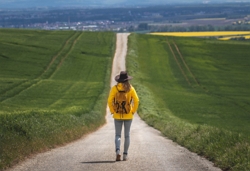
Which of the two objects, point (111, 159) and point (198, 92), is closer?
point (111, 159)

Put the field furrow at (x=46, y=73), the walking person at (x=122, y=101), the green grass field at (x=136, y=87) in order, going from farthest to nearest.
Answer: the field furrow at (x=46, y=73) < the green grass field at (x=136, y=87) < the walking person at (x=122, y=101)

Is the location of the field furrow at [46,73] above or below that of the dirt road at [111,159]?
below

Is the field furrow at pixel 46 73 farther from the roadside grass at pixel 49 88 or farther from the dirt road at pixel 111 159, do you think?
the dirt road at pixel 111 159

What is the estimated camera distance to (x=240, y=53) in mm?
82875

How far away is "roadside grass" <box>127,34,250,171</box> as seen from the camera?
15406mm

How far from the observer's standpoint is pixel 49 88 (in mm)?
50531

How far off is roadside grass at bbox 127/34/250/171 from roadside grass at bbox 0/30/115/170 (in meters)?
3.66

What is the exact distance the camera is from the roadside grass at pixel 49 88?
52.1 ft

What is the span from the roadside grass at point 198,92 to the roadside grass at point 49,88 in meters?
3.66

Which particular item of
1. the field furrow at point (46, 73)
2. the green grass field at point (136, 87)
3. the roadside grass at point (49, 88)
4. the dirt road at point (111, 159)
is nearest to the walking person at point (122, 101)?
the dirt road at point (111, 159)

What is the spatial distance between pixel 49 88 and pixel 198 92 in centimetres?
1457

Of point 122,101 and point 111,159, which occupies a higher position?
point 122,101

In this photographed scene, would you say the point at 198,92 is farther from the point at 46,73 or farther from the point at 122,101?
the point at 122,101

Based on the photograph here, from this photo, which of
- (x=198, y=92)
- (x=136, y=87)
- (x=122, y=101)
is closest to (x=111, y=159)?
(x=122, y=101)
